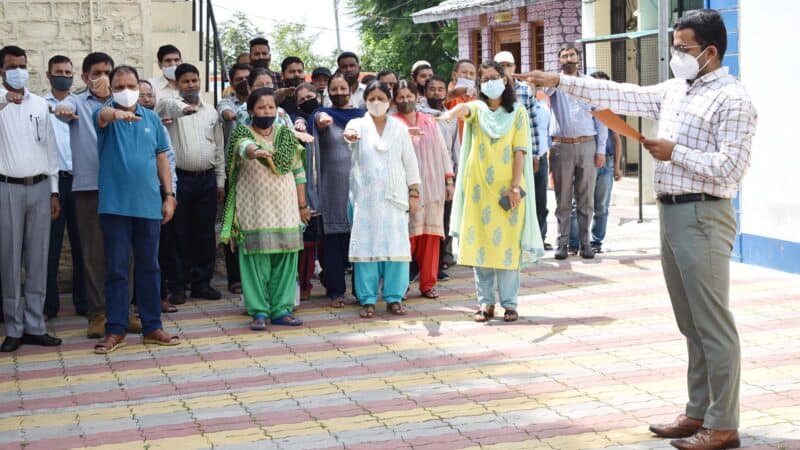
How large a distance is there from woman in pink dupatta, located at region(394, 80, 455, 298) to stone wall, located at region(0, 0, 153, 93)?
2755mm

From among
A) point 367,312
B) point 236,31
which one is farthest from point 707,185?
point 236,31

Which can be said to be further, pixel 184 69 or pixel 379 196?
pixel 184 69

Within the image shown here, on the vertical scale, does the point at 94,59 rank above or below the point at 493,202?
above

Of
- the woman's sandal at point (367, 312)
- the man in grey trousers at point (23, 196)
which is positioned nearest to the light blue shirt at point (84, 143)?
the man in grey trousers at point (23, 196)

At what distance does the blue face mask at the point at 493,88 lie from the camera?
8.79 m

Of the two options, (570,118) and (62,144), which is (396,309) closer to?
(62,144)

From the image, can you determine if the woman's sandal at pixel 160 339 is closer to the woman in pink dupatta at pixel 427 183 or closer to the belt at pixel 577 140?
the woman in pink dupatta at pixel 427 183

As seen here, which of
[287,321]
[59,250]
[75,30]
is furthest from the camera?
[75,30]

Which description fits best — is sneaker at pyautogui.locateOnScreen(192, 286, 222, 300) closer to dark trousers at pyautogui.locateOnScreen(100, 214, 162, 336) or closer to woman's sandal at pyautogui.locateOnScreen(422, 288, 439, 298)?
woman's sandal at pyautogui.locateOnScreen(422, 288, 439, 298)

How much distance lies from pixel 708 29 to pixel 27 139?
495 centimetres

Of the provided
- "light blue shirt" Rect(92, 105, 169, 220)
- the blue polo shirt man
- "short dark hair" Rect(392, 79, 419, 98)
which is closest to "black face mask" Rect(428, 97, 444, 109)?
"short dark hair" Rect(392, 79, 419, 98)

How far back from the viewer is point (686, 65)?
5.43 metres

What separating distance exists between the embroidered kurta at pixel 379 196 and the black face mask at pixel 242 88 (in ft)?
4.76

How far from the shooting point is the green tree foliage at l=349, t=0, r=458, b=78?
37.2 meters
